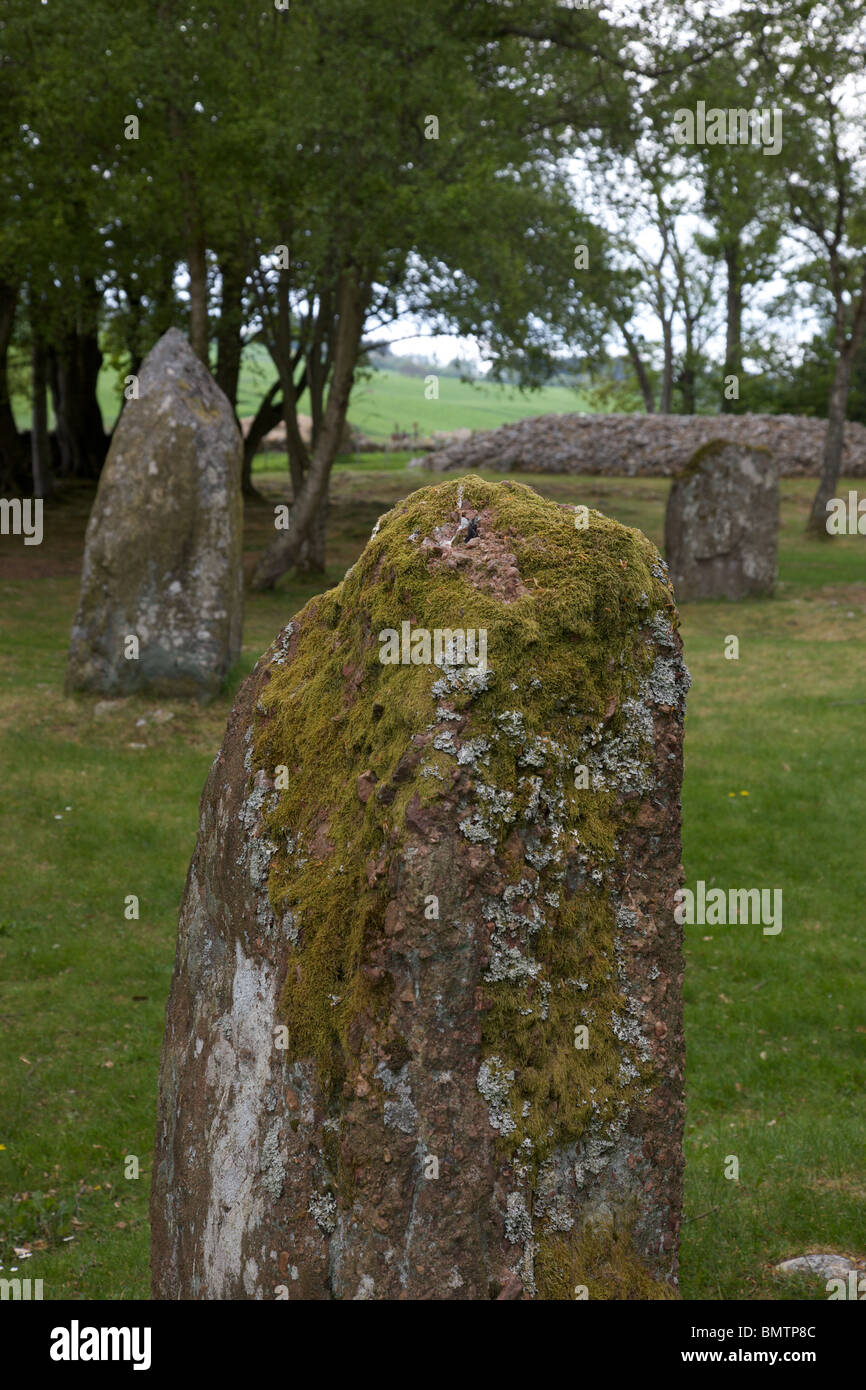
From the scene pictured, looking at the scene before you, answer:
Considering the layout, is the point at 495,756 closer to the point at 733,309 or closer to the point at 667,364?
the point at 733,309

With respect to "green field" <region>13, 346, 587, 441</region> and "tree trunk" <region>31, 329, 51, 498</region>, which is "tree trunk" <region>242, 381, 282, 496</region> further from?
"green field" <region>13, 346, 587, 441</region>

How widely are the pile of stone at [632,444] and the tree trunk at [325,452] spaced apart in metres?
A: 18.6

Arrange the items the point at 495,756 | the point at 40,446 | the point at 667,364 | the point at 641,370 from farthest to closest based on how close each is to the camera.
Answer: the point at 641,370 < the point at 667,364 < the point at 40,446 < the point at 495,756

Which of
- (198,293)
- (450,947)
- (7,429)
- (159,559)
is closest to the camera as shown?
(450,947)

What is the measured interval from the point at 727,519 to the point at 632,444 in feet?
67.4

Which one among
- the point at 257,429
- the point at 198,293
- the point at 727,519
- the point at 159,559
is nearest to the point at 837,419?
the point at 727,519

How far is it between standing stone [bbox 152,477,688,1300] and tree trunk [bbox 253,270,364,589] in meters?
18.8

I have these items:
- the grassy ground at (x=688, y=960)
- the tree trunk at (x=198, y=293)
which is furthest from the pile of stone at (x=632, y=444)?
the grassy ground at (x=688, y=960)

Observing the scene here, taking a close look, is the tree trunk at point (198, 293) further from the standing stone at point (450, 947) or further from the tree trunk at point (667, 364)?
the tree trunk at point (667, 364)

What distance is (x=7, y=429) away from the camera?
3284cm

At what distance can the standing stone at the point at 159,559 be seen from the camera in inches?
558

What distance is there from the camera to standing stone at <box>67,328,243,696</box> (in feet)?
46.5

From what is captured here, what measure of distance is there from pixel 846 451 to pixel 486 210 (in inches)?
930

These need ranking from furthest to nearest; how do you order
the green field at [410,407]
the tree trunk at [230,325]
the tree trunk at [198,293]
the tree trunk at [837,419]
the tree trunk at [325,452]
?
the green field at [410,407] < the tree trunk at [837,419] < the tree trunk at [230,325] < the tree trunk at [325,452] < the tree trunk at [198,293]
